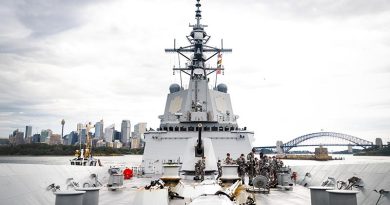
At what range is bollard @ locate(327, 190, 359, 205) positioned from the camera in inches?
215

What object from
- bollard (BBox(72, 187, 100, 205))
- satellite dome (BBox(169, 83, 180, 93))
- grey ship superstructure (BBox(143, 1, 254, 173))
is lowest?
bollard (BBox(72, 187, 100, 205))

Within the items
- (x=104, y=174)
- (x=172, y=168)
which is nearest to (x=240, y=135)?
(x=104, y=174)

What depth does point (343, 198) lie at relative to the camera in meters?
5.50

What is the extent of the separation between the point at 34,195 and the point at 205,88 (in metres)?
18.5

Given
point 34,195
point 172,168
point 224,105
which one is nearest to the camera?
point 34,195

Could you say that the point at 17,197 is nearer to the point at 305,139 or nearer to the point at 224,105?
the point at 224,105

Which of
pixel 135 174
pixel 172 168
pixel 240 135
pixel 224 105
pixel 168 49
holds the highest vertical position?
pixel 168 49

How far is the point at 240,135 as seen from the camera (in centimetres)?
2239

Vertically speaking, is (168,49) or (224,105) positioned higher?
(168,49)

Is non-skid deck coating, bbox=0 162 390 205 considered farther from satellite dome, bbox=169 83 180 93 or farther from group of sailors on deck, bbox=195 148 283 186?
satellite dome, bbox=169 83 180 93

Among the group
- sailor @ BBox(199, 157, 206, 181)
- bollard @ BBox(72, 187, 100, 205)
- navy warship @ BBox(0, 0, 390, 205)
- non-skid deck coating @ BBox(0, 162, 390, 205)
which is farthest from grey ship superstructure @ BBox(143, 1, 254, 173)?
bollard @ BBox(72, 187, 100, 205)

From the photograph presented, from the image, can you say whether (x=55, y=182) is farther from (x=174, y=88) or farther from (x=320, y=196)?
(x=174, y=88)

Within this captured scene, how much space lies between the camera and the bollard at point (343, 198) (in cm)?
546

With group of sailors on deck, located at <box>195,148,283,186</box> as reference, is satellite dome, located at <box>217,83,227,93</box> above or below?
above
